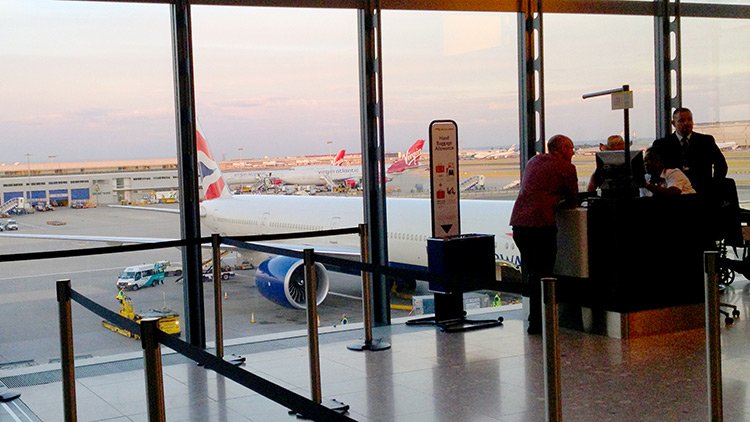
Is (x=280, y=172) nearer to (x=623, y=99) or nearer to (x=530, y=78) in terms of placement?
(x=530, y=78)

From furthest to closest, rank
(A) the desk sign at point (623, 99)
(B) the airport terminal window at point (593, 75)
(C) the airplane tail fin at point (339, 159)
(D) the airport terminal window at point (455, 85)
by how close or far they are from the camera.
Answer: (B) the airport terminal window at point (593, 75) < (D) the airport terminal window at point (455, 85) < (C) the airplane tail fin at point (339, 159) < (A) the desk sign at point (623, 99)

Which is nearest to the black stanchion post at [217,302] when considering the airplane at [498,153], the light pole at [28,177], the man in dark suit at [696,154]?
the light pole at [28,177]

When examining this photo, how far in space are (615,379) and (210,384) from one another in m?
2.76

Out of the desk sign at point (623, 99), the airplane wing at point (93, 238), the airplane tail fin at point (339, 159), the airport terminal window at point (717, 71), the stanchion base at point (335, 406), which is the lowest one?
the stanchion base at point (335, 406)

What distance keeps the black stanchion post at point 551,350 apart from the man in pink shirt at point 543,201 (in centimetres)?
425

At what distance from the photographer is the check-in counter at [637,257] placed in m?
7.79

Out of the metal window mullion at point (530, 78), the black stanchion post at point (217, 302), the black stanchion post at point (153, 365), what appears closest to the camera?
the black stanchion post at point (153, 365)

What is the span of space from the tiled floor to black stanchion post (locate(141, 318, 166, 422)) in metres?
2.24

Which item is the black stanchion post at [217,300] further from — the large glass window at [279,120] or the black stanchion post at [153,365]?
the black stanchion post at [153,365]

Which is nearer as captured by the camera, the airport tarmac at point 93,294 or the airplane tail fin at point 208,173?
the airport tarmac at point 93,294

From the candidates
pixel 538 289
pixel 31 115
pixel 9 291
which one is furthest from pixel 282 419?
pixel 31 115

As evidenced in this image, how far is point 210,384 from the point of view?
6820 millimetres

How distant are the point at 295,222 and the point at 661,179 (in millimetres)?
3238

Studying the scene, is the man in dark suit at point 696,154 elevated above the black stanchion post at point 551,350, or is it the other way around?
the man in dark suit at point 696,154
